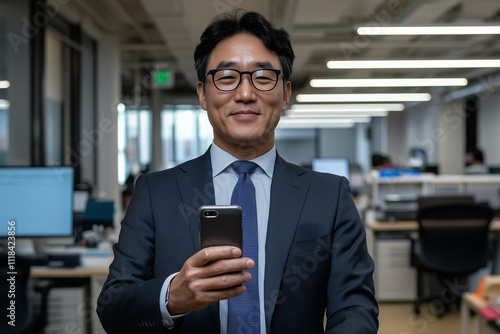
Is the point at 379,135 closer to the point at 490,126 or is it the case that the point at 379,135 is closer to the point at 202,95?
the point at 490,126

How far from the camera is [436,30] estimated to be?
452 centimetres

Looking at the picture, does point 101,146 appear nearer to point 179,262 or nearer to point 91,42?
point 91,42

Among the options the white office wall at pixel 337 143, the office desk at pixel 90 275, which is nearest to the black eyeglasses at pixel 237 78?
the office desk at pixel 90 275

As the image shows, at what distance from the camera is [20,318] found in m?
2.52

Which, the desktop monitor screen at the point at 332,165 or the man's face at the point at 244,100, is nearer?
the man's face at the point at 244,100

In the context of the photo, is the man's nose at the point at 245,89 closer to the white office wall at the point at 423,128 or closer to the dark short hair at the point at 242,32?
the dark short hair at the point at 242,32

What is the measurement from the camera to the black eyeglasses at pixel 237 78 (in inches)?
45.8

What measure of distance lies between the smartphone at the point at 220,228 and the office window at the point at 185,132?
14.5 metres

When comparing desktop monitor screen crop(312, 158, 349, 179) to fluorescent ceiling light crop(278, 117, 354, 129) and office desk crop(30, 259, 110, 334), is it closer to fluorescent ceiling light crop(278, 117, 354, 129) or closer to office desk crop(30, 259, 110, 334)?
office desk crop(30, 259, 110, 334)

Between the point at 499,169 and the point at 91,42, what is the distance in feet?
22.1

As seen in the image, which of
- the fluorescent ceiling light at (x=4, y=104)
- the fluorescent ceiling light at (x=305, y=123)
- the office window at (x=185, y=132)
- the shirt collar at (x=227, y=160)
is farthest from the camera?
Result: the office window at (x=185, y=132)

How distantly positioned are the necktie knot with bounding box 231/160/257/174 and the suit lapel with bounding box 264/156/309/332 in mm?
60

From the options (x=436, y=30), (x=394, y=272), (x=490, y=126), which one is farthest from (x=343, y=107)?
(x=436, y=30)

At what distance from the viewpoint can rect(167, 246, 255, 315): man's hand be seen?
93cm
